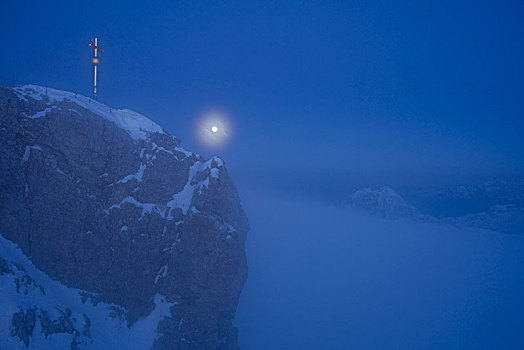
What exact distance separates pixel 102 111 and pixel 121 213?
43.1 feet

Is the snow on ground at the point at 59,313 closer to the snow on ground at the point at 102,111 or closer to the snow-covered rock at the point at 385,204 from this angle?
the snow on ground at the point at 102,111

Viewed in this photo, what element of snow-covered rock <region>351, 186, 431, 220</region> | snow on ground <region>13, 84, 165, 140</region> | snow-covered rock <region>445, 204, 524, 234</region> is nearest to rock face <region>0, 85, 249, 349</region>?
snow on ground <region>13, 84, 165, 140</region>

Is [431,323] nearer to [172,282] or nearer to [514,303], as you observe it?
[514,303]

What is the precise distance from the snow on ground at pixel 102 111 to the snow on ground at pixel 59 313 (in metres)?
15.1

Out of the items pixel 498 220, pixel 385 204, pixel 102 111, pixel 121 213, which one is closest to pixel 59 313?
pixel 121 213

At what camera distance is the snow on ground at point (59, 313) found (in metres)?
19.6

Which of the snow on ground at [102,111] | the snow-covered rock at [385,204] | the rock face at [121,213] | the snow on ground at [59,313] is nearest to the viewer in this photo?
the snow on ground at [59,313]

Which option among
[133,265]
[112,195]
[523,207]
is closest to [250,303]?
[133,265]

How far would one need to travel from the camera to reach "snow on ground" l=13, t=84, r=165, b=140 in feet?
89.3

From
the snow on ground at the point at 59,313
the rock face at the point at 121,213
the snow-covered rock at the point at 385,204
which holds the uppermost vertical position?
the snow-covered rock at the point at 385,204

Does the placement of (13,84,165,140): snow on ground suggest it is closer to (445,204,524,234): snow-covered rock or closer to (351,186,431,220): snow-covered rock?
(351,186,431,220): snow-covered rock

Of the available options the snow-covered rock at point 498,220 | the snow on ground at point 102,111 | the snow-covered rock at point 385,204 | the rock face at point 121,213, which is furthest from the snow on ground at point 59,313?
the snow-covered rock at point 498,220

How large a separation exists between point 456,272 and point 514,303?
16395 mm

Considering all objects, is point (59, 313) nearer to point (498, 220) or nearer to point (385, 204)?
point (385, 204)
